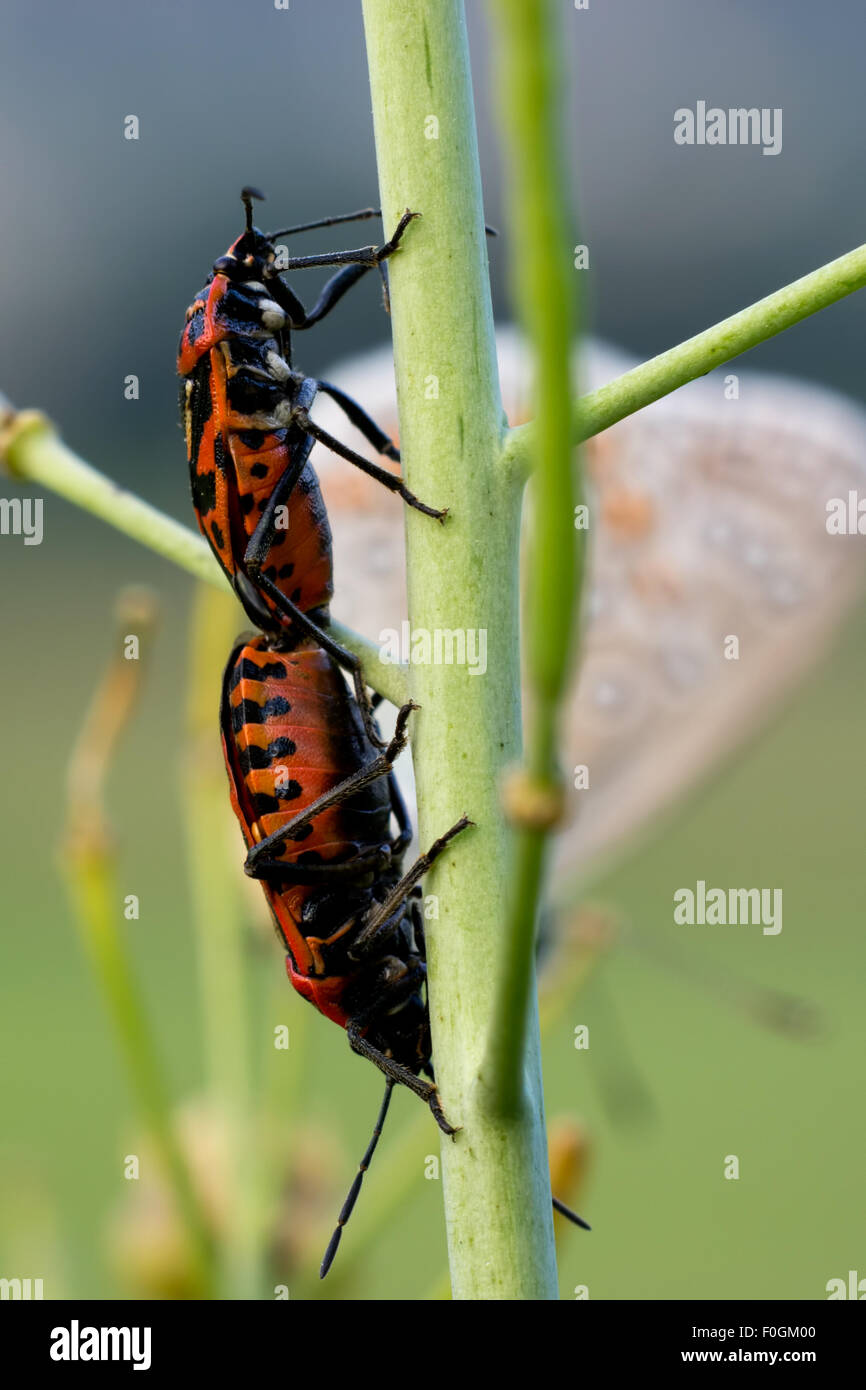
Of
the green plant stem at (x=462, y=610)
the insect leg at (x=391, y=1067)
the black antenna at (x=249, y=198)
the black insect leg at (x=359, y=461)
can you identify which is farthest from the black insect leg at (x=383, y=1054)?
the black antenna at (x=249, y=198)

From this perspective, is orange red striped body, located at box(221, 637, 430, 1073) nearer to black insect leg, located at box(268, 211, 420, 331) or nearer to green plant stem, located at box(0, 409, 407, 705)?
green plant stem, located at box(0, 409, 407, 705)

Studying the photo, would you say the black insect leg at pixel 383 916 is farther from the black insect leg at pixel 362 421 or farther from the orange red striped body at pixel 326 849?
the black insect leg at pixel 362 421

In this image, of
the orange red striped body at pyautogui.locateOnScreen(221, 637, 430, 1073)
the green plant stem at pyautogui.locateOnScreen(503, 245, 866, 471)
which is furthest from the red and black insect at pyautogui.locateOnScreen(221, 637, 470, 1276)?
the green plant stem at pyautogui.locateOnScreen(503, 245, 866, 471)

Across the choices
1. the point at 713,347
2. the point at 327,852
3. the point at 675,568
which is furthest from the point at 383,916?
the point at 675,568

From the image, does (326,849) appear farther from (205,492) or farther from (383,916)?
(205,492)

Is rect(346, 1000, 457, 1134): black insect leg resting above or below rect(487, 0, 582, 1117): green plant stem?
below

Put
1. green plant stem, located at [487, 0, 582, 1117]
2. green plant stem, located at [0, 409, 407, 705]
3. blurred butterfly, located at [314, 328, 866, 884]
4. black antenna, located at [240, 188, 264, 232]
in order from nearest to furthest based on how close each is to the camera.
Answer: green plant stem, located at [487, 0, 582, 1117]
green plant stem, located at [0, 409, 407, 705]
black antenna, located at [240, 188, 264, 232]
blurred butterfly, located at [314, 328, 866, 884]

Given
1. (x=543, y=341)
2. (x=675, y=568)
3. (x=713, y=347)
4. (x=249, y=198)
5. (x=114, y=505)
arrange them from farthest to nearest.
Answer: (x=675, y=568)
(x=249, y=198)
(x=114, y=505)
(x=713, y=347)
(x=543, y=341)
